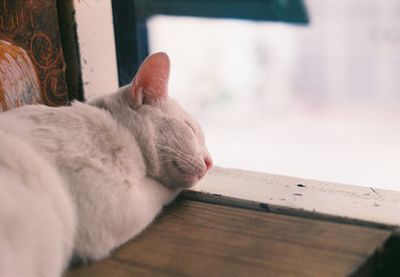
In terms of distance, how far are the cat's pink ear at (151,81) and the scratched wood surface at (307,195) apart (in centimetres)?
22

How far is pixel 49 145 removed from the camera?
3.05ft

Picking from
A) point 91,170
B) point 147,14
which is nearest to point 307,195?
point 91,170

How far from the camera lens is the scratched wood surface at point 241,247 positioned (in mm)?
849

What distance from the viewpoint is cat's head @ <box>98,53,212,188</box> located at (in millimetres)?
1043

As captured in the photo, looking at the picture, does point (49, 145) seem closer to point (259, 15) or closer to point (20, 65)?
point (20, 65)

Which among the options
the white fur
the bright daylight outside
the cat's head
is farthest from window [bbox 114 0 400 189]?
the white fur

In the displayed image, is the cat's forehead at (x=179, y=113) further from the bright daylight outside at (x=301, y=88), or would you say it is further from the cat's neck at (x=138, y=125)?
the bright daylight outside at (x=301, y=88)

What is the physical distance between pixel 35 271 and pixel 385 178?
2.48 feet

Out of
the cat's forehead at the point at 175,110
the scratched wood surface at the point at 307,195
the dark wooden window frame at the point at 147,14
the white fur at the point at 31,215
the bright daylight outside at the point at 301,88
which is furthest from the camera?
the dark wooden window frame at the point at 147,14

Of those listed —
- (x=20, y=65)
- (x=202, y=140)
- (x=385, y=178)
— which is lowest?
(x=385, y=178)

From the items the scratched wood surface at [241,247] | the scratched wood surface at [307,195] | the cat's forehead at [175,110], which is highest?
the cat's forehead at [175,110]

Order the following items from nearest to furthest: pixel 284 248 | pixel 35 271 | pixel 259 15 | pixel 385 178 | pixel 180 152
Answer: pixel 35 271 → pixel 284 248 → pixel 180 152 → pixel 385 178 → pixel 259 15

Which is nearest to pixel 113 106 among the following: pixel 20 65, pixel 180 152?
pixel 180 152

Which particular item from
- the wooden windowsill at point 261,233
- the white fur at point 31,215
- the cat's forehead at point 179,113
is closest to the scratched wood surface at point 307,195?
the wooden windowsill at point 261,233
